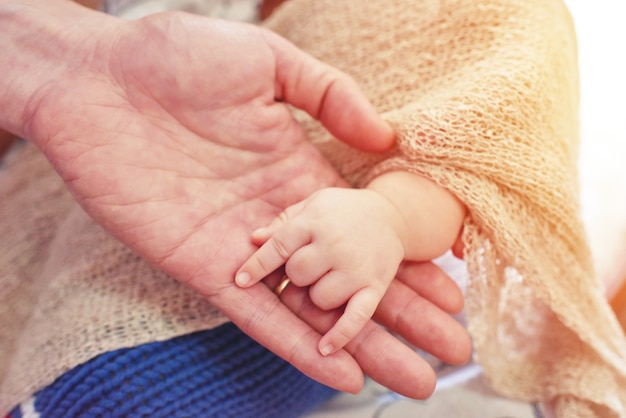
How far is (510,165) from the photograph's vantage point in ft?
2.08

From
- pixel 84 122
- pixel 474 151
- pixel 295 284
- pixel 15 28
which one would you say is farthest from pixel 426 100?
pixel 15 28

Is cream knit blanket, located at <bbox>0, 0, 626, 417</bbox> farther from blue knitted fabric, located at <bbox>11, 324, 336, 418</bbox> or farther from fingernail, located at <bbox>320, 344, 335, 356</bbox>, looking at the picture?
fingernail, located at <bbox>320, 344, 335, 356</bbox>

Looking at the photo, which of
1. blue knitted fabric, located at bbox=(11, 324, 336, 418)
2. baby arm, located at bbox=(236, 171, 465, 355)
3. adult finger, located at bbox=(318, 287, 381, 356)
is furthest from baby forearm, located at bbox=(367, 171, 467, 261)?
blue knitted fabric, located at bbox=(11, 324, 336, 418)

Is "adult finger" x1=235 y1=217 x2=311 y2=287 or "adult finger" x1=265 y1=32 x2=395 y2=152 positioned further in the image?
"adult finger" x1=265 y1=32 x2=395 y2=152

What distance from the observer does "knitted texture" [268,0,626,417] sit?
642 mm

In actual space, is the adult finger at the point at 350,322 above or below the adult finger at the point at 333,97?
below

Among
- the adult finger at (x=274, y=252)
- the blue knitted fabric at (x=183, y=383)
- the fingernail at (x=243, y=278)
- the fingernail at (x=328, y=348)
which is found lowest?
the blue knitted fabric at (x=183, y=383)

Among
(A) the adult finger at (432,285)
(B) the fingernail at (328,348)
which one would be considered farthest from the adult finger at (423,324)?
(B) the fingernail at (328,348)

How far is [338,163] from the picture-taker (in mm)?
784

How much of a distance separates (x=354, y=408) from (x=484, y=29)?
1.88 ft

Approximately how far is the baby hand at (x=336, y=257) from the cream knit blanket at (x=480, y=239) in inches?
4.8

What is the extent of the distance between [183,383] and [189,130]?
0.32 meters

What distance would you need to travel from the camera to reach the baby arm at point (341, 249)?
552mm

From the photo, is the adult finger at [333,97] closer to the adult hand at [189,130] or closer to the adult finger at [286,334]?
the adult hand at [189,130]
